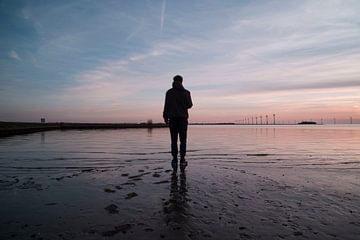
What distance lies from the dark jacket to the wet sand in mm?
2189

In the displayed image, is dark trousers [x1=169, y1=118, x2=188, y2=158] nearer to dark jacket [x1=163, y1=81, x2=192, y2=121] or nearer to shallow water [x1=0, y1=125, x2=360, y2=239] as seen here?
dark jacket [x1=163, y1=81, x2=192, y2=121]

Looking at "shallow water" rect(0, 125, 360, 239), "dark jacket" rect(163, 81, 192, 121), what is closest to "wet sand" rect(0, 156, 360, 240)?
"shallow water" rect(0, 125, 360, 239)

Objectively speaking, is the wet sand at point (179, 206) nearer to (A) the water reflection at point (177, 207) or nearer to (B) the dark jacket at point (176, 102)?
(A) the water reflection at point (177, 207)

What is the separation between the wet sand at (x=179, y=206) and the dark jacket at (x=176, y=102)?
2.19 m

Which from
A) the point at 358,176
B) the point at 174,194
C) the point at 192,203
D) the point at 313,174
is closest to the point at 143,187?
the point at 174,194

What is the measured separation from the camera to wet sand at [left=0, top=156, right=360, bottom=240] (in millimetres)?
3230

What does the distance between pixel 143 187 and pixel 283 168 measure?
450 centimetres

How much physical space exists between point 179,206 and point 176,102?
459cm

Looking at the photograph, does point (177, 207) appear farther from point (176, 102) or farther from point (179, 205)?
point (176, 102)

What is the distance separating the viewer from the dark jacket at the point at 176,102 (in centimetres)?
838

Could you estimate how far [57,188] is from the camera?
539cm

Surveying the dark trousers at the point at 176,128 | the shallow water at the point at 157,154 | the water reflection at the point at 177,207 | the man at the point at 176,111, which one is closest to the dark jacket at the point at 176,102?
the man at the point at 176,111

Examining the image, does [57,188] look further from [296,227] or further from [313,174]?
[313,174]

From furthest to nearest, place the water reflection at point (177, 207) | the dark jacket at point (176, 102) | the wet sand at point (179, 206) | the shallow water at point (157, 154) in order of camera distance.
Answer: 1. the shallow water at point (157, 154)
2. the dark jacket at point (176, 102)
3. the water reflection at point (177, 207)
4. the wet sand at point (179, 206)
